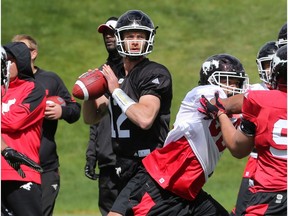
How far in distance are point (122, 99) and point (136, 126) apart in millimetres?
276

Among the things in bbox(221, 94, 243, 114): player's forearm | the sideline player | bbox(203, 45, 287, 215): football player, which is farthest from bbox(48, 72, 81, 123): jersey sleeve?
bbox(203, 45, 287, 215): football player

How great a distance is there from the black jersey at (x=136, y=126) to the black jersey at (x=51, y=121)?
1.38m

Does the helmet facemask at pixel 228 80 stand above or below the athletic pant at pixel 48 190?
above

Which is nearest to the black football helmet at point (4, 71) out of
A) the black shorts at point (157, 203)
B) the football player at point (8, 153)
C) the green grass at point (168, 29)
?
the football player at point (8, 153)

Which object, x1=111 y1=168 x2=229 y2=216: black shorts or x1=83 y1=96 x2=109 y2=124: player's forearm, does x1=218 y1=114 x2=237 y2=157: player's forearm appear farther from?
x1=83 y1=96 x2=109 y2=124: player's forearm

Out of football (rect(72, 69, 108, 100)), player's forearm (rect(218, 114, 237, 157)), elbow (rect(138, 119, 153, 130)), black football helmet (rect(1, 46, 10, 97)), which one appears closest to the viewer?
player's forearm (rect(218, 114, 237, 157))

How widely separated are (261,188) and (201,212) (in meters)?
0.98

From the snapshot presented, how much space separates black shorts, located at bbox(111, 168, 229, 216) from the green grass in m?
9.94

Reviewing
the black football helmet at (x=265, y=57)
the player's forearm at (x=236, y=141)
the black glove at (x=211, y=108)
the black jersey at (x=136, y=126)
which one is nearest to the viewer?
the player's forearm at (x=236, y=141)

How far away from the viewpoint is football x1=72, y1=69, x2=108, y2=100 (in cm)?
702

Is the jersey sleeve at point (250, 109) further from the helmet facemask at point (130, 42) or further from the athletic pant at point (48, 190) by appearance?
the athletic pant at point (48, 190)

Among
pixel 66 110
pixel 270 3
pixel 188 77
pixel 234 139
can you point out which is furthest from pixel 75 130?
pixel 234 139

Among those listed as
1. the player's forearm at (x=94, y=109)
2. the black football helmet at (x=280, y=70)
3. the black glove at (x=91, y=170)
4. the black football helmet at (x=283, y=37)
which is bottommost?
the black glove at (x=91, y=170)

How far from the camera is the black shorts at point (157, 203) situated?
21.1ft
